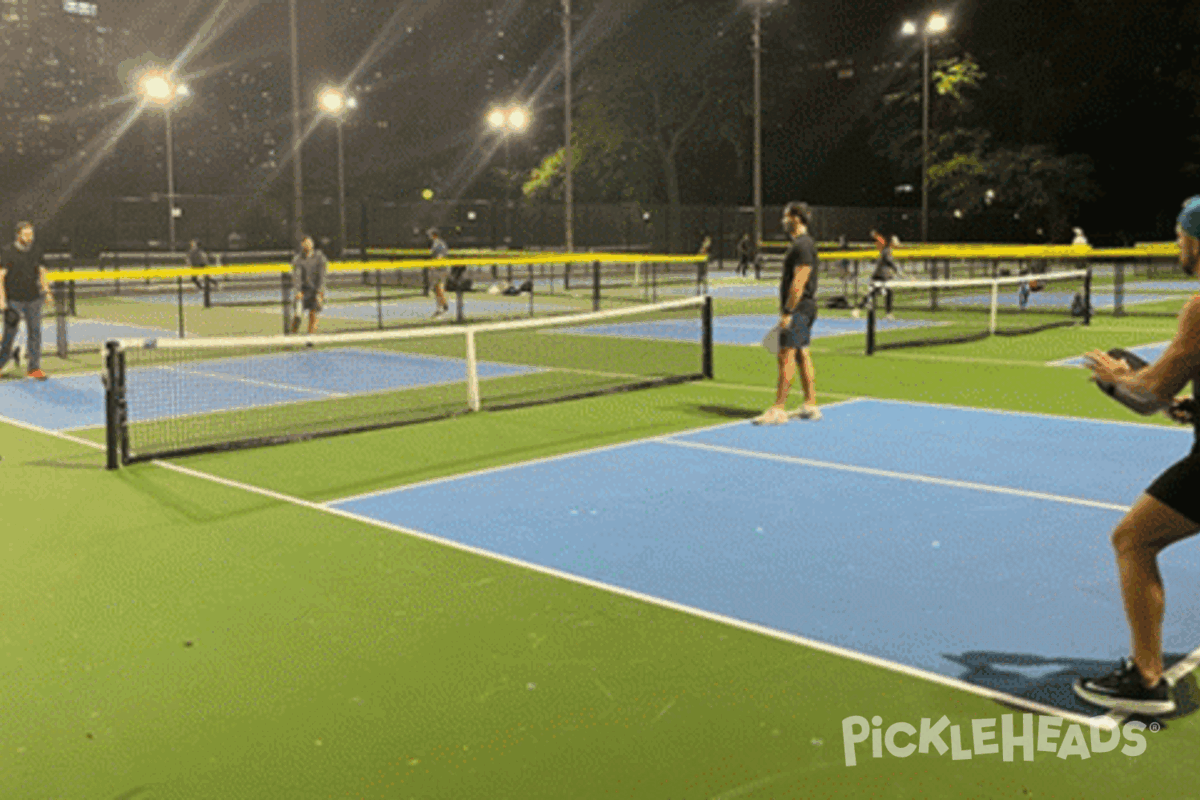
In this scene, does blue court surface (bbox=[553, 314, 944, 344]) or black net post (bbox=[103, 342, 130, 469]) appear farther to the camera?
blue court surface (bbox=[553, 314, 944, 344])

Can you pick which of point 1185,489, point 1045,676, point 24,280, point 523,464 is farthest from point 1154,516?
point 24,280

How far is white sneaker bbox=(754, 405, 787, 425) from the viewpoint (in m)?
13.2

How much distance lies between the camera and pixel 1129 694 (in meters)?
5.45

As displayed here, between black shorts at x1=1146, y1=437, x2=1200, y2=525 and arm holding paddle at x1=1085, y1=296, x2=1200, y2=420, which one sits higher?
arm holding paddle at x1=1085, y1=296, x2=1200, y2=420

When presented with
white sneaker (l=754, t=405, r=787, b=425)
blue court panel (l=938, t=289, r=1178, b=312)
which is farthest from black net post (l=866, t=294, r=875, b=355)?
blue court panel (l=938, t=289, r=1178, b=312)

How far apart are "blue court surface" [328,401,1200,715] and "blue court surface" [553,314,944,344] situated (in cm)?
1021

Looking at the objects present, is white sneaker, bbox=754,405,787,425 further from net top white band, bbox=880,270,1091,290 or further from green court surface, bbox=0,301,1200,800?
net top white band, bbox=880,270,1091,290

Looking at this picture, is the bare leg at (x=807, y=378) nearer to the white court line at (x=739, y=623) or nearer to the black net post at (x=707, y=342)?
the black net post at (x=707, y=342)

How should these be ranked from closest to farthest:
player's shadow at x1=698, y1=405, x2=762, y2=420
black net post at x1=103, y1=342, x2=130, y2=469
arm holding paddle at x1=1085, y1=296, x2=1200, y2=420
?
1. arm holding paddle at x1=1085, y1=296, x2=1200, y2=420
2. black net post at x1=103, y1=342, x2=130, y2=469
3. player's shadow at x1=698, y1=405, x2=762, y2=420

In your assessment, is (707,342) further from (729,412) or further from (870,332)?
(870,332)

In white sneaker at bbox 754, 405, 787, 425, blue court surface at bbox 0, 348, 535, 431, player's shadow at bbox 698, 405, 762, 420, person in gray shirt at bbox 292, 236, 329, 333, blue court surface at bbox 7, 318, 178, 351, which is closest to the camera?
white sneaker at bbox 754, 405, 787, 425

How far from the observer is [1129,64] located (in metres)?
59.6

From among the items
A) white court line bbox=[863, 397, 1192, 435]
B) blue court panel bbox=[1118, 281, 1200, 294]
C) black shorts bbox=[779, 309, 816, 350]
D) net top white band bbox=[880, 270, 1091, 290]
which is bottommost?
white court line bbox=[863, 397, 1192, 435]

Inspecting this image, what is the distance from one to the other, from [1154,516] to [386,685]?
337 centimetres
